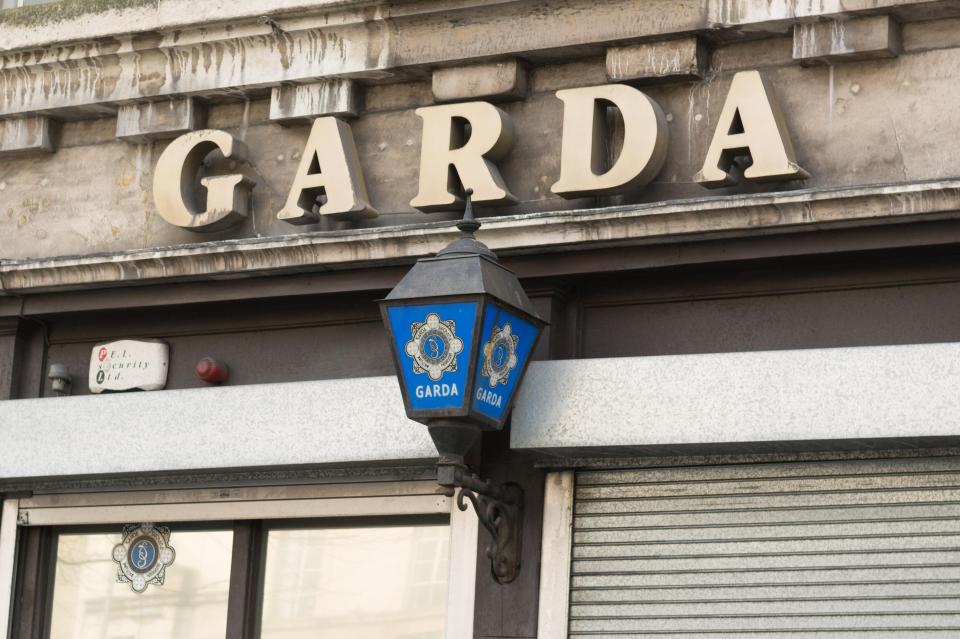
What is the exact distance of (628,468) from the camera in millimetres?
9336

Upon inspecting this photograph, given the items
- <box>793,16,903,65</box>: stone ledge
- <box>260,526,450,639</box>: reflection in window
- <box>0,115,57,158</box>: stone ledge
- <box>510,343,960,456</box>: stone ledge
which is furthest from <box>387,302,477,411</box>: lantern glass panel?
<box>0,115,57,158</box>: stone ledge

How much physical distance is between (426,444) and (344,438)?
47 centimetres

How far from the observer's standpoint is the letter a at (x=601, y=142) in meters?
9.30

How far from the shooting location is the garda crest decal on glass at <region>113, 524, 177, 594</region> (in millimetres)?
10562

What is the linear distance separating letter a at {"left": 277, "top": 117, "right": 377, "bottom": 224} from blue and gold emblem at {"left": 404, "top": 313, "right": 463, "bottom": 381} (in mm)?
1377

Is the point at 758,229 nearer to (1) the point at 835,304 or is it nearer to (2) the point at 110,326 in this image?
(1) the point at 835,304

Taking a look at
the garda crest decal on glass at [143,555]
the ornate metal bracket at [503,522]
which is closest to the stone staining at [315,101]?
the ornate metal bracket at [503,522]

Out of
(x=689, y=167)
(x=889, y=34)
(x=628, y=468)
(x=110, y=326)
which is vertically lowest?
(x=628, y=468)

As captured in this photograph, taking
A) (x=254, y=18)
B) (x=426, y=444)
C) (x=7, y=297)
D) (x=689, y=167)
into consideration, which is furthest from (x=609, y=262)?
(x=7, y=297)

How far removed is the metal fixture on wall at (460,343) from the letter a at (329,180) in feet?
3.76

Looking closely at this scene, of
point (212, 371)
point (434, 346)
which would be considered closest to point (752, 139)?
point (434, 346)

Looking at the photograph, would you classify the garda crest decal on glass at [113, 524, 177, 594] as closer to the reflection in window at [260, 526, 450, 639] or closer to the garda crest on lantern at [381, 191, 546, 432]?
the reflection in window at [260, 526, 450, 639]

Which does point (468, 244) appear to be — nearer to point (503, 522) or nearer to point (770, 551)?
point (503, 522)

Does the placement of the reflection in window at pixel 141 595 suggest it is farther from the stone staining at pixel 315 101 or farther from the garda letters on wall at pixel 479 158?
the stone staining at pixel 315 101
